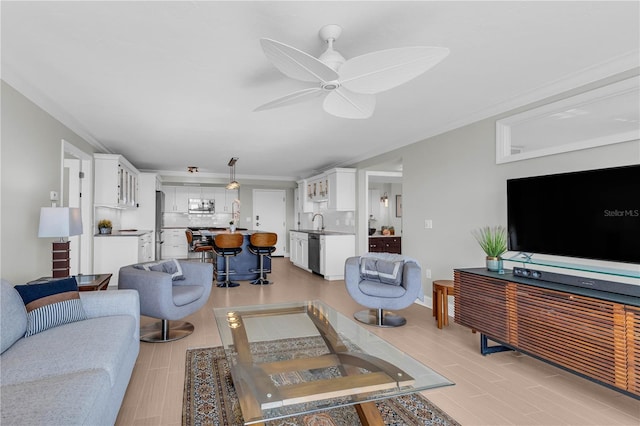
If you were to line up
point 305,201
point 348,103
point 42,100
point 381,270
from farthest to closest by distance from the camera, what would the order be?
1. point 305,201
2. point 381,270
3. point 42,100
4. point 348,103

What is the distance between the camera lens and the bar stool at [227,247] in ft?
19.2

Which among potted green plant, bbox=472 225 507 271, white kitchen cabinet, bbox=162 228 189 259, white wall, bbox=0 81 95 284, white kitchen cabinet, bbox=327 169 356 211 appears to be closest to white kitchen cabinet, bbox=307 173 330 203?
white kitchen cabinet, bbox=327 169 356 211

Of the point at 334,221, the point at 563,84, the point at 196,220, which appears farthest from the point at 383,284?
the point at 196,220

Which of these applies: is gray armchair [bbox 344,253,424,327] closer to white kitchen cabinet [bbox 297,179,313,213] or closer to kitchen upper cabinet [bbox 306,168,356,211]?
kitchen upper cabinet [bbox 306,168,356,211]

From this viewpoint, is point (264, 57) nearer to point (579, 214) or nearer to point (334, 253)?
point (579, 214)

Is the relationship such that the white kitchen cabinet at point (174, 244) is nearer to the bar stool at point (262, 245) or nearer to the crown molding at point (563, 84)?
the bar stool at point (262, 245)

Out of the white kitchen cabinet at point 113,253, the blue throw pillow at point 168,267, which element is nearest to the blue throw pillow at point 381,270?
the blue throw pillow at point 168,267

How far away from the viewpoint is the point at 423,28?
2.21 meters

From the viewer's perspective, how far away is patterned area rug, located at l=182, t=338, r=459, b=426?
6.86 feet

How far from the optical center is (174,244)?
10117mm

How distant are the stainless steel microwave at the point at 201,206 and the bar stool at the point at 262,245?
4.51 m

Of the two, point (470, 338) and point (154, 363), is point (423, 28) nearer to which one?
point (470, 338)

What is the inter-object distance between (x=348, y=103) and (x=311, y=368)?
179 cm

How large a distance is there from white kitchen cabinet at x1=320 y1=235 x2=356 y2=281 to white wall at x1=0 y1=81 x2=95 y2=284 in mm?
4334
